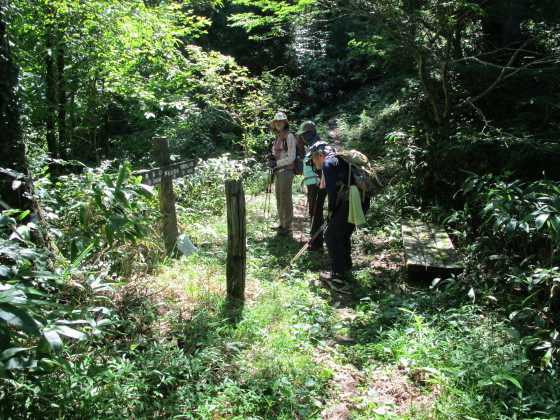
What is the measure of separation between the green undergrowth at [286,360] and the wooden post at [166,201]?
492mm

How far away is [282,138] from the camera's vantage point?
281 inches

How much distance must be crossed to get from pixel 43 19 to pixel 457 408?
800 centimetres

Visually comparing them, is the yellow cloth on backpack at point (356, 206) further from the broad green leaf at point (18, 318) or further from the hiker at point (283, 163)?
the broad green leaf at point (18, 318)

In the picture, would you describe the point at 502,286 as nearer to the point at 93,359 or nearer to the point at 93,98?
the point at 93,359

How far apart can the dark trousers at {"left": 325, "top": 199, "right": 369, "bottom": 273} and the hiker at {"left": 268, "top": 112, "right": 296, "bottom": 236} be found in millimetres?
1840

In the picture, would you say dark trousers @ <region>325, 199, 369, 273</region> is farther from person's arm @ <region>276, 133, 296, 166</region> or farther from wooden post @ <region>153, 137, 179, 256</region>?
wooden post @ <region>153, 137, 179, 256</region>

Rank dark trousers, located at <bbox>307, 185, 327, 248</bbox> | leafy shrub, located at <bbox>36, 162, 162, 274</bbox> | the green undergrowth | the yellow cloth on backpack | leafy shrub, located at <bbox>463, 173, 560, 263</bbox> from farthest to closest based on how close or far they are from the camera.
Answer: dark trousers, located at <bbox>307, 185, 327, 248</bbox>, the yellow cloth on backpack, leafy shrub, located at <bbox>463, 173, 560, 263</bbox>, leafy shrub, located at <bbox>36, 162, 162, 274</bbox>, the green undergrowth

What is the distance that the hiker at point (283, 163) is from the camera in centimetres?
698

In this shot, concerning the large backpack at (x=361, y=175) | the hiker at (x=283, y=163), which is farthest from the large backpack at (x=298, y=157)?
the large backpack at (x=361, y=175)

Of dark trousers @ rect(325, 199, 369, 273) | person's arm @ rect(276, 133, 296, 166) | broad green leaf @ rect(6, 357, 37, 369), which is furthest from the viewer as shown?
person's arm @ rect(276, 133, 296, 166)

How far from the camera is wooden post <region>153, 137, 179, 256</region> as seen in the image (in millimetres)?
5238

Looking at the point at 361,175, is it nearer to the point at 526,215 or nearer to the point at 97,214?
the point at 526,215

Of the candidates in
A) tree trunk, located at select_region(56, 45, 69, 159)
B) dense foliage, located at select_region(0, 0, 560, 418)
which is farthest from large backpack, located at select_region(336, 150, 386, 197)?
tree trunk, located at select_region(56, 45, 69, 159)

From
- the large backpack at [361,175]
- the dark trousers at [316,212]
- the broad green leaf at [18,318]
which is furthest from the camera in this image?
the dark trousers at [316,212]
